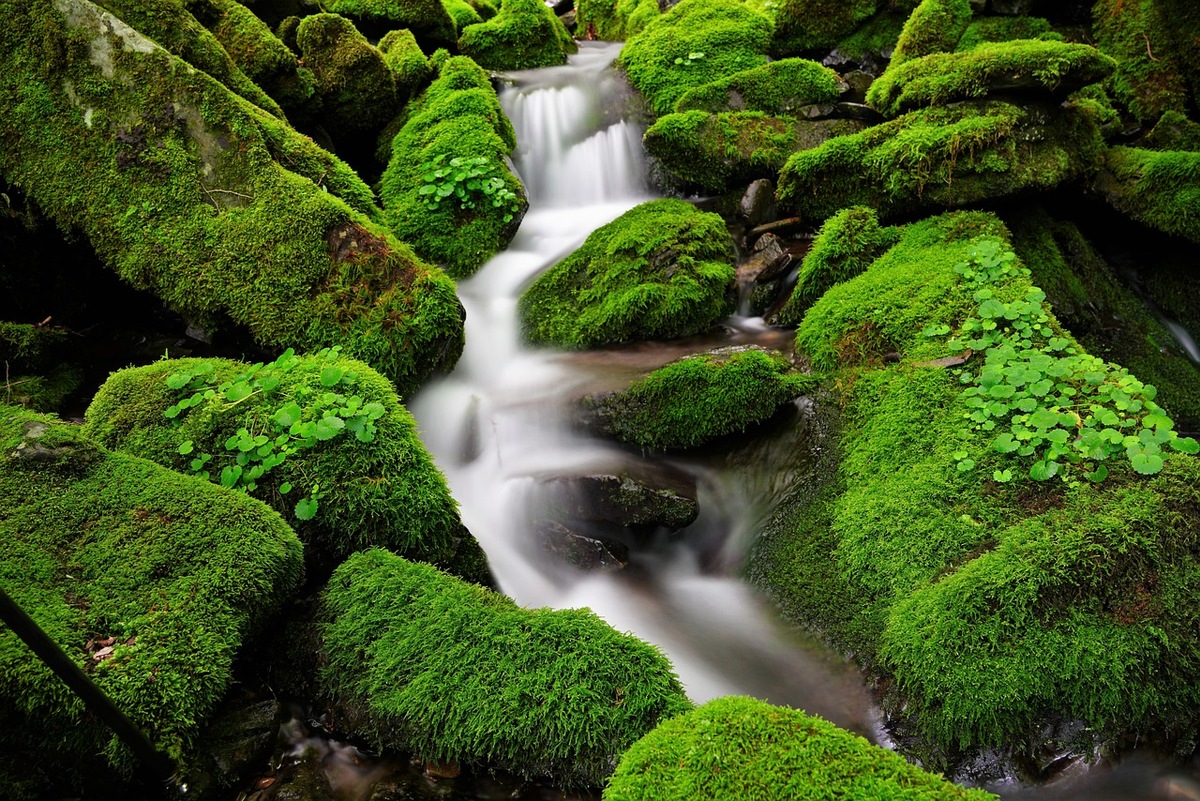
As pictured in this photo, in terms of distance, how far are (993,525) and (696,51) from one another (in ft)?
23.8

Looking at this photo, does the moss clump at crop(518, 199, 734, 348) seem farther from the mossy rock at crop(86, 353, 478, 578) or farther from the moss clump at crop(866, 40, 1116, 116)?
the mossy rock at crop(86, 353, 478, 578)

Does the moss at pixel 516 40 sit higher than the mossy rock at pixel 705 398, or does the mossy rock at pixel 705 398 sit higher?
the moss at pixel 516 40

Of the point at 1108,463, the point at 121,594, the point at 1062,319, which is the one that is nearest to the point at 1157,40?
the point at 1062,319

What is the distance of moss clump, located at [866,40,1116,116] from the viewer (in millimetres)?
4977

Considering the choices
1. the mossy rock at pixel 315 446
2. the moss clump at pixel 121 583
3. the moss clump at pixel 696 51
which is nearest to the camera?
the moss clump at pixel 121 583

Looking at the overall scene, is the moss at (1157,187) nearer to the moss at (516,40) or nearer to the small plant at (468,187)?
the small plant at (468,187)

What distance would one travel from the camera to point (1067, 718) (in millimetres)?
2635

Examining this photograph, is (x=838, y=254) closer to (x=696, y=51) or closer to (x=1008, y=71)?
(x=1008, y=71)

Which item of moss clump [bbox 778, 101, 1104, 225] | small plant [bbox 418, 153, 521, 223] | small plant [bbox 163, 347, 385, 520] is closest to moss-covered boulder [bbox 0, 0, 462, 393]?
small plant [bbox 163, 347, 385, 520]

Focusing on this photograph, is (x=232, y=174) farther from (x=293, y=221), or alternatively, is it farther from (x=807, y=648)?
(x=807, y=648)

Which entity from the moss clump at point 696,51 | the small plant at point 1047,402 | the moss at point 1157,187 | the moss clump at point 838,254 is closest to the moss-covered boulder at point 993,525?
the small plant at point 1047,402

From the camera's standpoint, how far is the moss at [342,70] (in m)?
6.90

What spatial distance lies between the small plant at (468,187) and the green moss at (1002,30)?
4.72 m

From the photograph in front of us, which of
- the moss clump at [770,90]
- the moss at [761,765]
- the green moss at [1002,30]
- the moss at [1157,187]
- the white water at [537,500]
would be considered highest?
the green moss at [1002,30]
